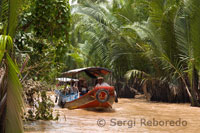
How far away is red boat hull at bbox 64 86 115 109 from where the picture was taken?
1039cm

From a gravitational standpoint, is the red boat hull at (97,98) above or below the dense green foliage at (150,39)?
below

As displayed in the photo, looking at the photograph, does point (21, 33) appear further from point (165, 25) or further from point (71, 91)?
point (165, 25)

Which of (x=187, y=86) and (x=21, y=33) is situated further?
(x=187, y=86)

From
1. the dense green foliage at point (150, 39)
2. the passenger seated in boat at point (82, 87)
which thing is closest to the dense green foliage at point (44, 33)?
the passenger seated in boat at point (82, 87)

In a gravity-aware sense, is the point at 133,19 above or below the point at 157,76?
above

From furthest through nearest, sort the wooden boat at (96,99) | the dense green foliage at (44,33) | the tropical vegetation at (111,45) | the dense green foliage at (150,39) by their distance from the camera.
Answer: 1. the dense green foliage at (150,39)
2. the wooden boat at (96,99)
3. the dense green foliage at (44,33)
4. the tropical vegetation at (111,45)

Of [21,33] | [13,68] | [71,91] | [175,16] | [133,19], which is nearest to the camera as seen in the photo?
[13,68]

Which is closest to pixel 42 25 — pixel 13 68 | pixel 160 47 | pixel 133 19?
pixel 13 68

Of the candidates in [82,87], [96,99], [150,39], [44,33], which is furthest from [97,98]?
[150,39]

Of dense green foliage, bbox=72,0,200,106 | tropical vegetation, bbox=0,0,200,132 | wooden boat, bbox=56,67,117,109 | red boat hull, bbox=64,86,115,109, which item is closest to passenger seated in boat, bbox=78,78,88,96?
wooden boat, bbox=56,67,117,109

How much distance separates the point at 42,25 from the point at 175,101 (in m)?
9.62

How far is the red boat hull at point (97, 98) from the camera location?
10.4 meters

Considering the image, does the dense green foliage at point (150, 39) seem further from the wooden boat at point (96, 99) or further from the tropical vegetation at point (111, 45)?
the wooden boat at point (96, 99)

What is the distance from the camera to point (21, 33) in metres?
6.15
